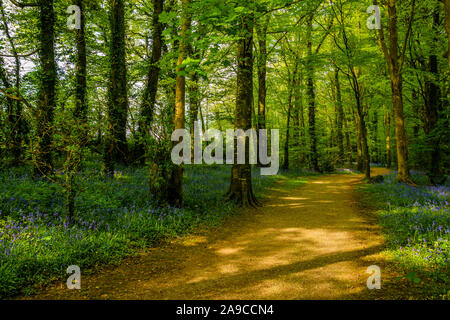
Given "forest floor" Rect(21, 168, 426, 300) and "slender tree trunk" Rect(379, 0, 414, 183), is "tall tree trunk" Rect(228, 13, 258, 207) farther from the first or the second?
"slender tree trunk" Rect(379, 0, 414, 183)

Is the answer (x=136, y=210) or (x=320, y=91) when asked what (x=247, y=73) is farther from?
(x=320, y=91)

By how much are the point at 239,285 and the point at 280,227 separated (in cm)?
370

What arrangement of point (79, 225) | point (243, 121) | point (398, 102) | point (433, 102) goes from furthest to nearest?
point (433, 102) → point (398, 102) → point (243, 121) → point (79, 225)

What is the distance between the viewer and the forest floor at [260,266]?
3.79m

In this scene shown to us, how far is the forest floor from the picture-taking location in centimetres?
379

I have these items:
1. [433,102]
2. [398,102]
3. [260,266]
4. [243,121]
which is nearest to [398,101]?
[398,102]

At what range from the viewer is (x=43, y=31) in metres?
9.54

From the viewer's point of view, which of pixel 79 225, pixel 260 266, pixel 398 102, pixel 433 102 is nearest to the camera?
pixel 260 266

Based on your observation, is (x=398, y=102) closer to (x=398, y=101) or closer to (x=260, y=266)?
(x=398, y=101)

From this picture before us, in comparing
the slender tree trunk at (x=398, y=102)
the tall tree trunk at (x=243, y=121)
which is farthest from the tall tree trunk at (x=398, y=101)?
the tall tree trunk at (x=243, y=121)

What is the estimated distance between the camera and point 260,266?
4.84 metres

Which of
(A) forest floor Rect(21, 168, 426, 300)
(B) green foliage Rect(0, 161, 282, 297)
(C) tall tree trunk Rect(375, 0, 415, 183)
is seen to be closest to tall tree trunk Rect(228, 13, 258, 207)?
(B) green foliage Rect(0, 161, 282, 297)

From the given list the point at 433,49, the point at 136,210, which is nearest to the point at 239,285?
the point at 136,210

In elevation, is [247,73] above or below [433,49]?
below
